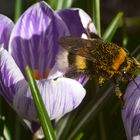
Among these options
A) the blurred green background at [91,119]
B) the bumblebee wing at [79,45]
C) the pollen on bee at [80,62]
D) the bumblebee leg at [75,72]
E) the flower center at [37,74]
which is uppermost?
the bumblebee wing at [79,45]

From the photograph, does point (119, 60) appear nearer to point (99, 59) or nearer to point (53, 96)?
point (99, 59)

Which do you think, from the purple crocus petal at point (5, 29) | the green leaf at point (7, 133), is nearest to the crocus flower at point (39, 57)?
the purple crocus petal at point (5, 29)

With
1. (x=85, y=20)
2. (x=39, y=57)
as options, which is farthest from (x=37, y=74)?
(x=85, y=20)

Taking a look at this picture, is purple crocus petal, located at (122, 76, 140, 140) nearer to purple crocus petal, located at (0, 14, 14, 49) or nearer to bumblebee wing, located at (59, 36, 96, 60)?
bumblebee wing, located at (59, 36, 96, 60)


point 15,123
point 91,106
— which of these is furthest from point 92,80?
point 15,123

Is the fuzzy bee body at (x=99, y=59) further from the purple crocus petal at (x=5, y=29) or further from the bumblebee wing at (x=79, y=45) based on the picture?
the purple crocus petal at (x=5, y=29)
